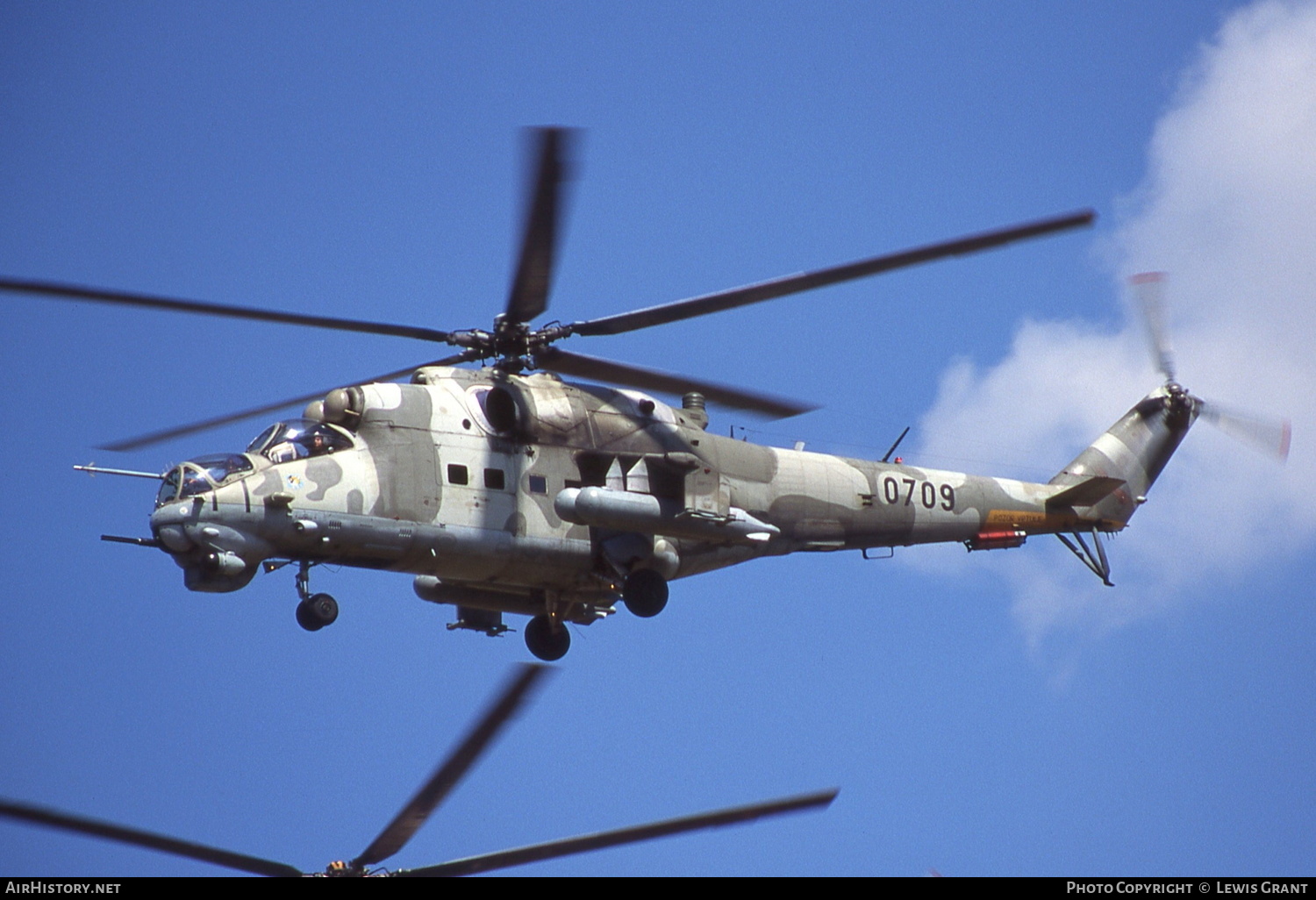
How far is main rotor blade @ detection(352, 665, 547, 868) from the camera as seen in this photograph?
13.0 meters

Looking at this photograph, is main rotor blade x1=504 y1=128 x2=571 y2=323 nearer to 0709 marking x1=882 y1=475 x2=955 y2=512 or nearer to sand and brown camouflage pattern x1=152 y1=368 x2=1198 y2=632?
sand and brown camouflage pattern x1=152 y1=368 x2=1198 y2=632

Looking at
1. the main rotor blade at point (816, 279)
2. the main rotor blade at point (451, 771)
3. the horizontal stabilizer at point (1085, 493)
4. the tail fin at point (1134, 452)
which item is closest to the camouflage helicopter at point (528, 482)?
the main rotor blade at point (816, 279)

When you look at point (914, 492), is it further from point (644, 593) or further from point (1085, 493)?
point (644, 593)

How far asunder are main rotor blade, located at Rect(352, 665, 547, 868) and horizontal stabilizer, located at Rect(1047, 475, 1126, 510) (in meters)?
14.0

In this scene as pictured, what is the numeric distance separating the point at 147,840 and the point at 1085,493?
54.3ft

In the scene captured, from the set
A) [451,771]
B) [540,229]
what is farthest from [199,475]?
[451,771]

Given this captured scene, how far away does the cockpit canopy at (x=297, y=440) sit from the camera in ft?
64.5

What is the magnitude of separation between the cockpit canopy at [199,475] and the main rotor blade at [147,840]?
6.24m

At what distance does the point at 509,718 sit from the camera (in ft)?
43.6

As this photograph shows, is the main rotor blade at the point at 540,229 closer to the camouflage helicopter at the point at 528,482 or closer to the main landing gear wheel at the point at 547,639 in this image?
the camouflage helicopter at the point at 528,482

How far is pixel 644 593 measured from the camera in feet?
69.2
